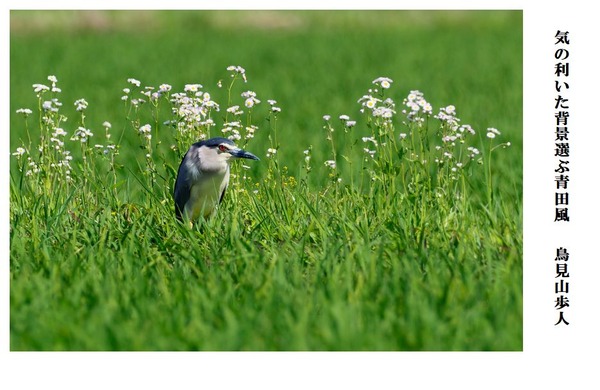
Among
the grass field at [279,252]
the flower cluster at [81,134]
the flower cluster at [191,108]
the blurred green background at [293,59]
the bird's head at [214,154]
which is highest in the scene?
the blurred green background at [293,59]

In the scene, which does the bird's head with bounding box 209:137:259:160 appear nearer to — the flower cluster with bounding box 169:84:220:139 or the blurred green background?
the flower cluster with bounding box 169:84:220:139

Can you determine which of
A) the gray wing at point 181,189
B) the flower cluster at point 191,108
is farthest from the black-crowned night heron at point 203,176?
the flower cluster at point 191,108

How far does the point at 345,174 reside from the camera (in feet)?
29.7

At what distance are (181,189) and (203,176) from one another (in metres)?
0.20

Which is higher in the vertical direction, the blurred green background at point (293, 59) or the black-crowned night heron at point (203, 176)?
the blurred green background at point (293, 59)

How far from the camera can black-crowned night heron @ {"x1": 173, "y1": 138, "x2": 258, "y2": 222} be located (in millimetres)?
6047

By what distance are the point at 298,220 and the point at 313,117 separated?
21.4 feet

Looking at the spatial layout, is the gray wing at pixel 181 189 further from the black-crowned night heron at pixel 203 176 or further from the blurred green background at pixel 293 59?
the blurred green background at pixel 293 59

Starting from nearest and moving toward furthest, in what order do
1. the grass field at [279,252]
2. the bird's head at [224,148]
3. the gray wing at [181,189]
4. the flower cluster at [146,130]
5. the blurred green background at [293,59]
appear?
the grass field at [279,252] < the bird's head at [224,148] < the gray wing at [181,189] < the flower cluster at [146,130] < the blurred green background at [293,59]

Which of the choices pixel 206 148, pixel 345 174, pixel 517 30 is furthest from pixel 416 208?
pixel 517 30

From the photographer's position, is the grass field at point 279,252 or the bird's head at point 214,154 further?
the bird's head at point 214,154

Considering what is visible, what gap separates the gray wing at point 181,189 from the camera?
617 centimetres

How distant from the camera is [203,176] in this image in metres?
6.13

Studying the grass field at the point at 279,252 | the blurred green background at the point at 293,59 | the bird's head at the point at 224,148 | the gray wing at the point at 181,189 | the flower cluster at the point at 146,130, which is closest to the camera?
the grass field at the point at 279,252
